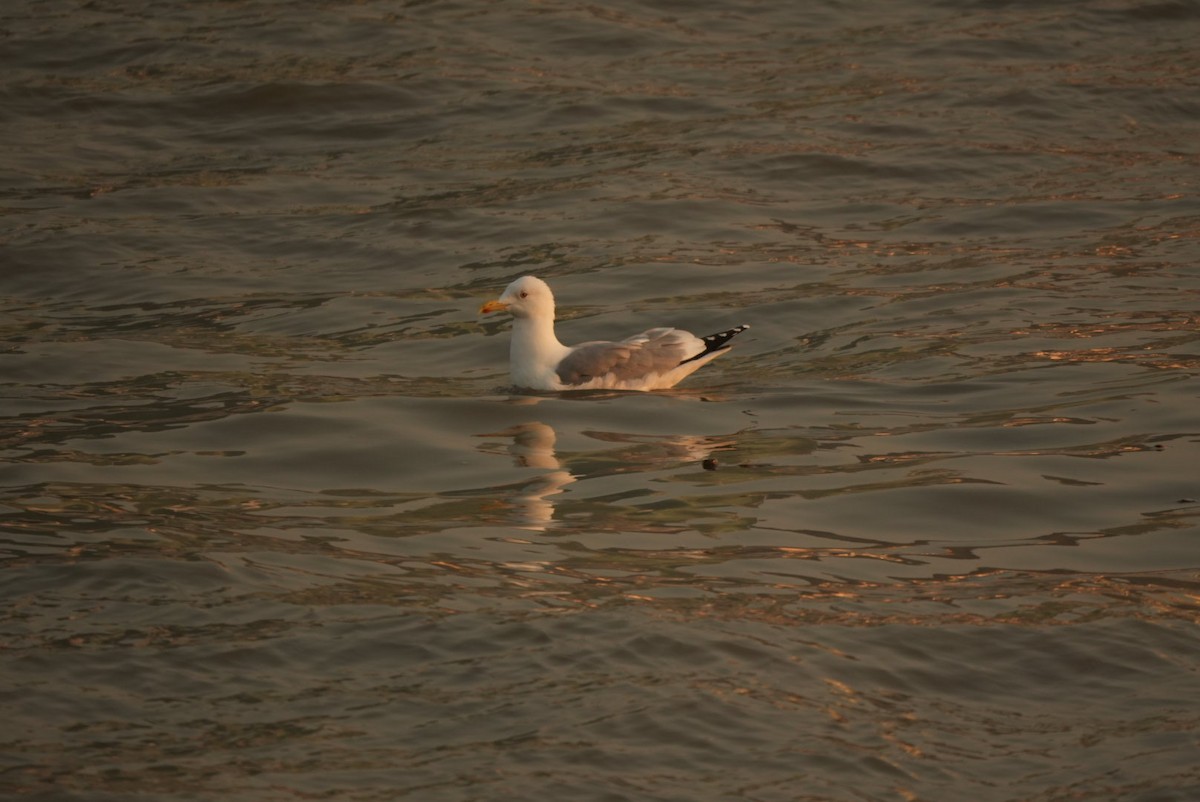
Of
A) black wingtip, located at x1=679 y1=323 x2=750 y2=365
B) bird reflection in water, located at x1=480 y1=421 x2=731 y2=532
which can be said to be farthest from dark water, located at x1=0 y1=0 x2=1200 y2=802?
black wingtip, located at x1=679 y1=323 x2=750 y2=365

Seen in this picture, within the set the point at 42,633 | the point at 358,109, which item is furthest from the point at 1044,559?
the point at 358,109

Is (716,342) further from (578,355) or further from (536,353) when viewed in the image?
(536,353)

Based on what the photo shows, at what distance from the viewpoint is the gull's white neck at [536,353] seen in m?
10.7

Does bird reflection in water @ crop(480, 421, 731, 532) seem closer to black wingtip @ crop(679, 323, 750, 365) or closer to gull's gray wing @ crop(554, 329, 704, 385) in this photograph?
gull's gray wing @ crop(554, 329, 704, 385)

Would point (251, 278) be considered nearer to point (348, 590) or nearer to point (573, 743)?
point (348, 590)

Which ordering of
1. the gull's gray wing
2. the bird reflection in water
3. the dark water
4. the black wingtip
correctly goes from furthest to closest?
the black wingtip, the gull's gray wing, the bird reflection in water, the dark water

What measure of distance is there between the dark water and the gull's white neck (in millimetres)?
240

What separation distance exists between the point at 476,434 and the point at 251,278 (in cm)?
448

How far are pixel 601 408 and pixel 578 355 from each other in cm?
56

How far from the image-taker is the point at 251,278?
13602 millimetres

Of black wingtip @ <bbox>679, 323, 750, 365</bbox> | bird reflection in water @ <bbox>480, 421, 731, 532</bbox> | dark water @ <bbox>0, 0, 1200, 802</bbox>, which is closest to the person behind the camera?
dark water @ <bbox>0, 0, 1200, 802</bbox>

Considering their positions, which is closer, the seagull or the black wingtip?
the seagull

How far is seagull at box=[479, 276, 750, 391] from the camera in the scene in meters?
10.7

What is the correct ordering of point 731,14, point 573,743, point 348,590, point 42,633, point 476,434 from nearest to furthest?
point 573,743, point 42,633, point 348,590, point 476,434, point 731,14
